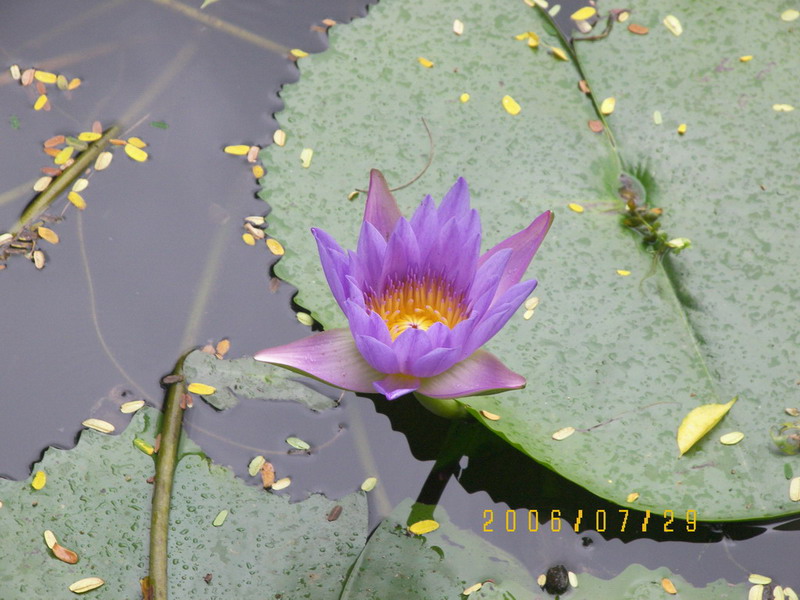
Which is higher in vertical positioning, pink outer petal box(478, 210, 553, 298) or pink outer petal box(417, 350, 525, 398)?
pink outer petal box(478, 210, 553, 298)

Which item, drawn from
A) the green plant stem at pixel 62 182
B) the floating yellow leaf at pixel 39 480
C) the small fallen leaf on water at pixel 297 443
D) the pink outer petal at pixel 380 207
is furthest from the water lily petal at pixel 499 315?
the green plant stem at pixel 62 182

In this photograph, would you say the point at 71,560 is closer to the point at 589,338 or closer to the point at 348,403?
the point at 348,403

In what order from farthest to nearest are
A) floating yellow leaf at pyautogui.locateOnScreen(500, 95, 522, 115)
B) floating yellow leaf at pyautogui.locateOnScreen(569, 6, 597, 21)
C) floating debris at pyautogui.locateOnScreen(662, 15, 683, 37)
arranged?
floating yellow leaf at pyautogui.locateOnScreen(569, 6, 597, 21)
floating debris at pyautogui.locateOnScreen(662, 15, 683, 37)
floating yellow leaf at pyautogui.locateOnScreen(500, 95, 522, 115)

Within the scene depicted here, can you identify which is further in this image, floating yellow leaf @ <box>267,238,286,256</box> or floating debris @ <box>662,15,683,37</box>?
floating debris @ <box>662,15,683,37</box>

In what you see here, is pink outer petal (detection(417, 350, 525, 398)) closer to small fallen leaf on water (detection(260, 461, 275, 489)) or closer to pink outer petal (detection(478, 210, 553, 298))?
pink outer petal (detection(478, 210, 553, 298))

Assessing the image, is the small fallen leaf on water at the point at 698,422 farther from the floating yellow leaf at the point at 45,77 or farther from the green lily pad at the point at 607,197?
the floating yellow leaf at the point at 45,77

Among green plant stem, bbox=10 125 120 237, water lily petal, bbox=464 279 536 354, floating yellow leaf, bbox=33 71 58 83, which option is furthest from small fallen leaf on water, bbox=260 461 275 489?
floating yellow leaf, bbox=33 71 58 83

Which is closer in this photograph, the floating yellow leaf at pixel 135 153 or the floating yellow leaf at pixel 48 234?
the floating yellow leaf at pixel 48 234

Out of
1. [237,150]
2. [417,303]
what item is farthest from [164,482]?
[237,150]
